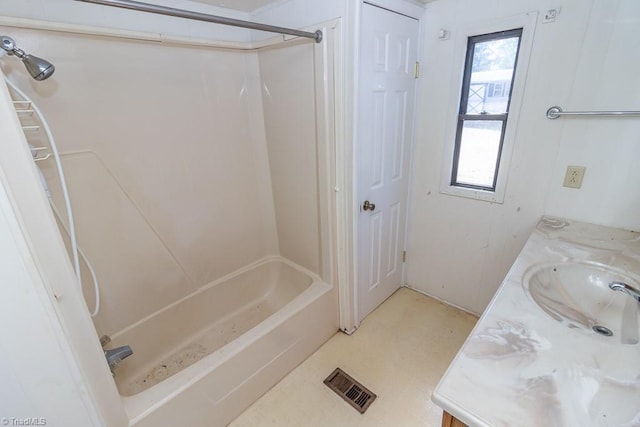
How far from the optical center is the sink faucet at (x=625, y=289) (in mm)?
935

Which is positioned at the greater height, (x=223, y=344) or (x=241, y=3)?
(x=241, y=3)

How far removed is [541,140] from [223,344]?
2.22 metres

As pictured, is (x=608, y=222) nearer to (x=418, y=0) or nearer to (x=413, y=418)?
(x=413, y=418)

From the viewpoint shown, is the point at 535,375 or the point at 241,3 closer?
the point at 535,375

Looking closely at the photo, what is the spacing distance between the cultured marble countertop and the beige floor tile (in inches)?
35.0

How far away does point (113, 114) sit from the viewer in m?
1.43

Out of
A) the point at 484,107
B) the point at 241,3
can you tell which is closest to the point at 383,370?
the point at 484,107

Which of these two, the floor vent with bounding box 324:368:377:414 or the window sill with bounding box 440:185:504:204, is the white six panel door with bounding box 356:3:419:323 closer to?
the window sill with bounding box 440:185:504:204

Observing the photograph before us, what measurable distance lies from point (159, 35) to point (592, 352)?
209 cm

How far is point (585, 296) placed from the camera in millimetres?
1094

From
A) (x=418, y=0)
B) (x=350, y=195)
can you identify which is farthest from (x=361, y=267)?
(x=418, y=0)

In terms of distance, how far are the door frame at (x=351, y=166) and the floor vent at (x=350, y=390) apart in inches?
13.5

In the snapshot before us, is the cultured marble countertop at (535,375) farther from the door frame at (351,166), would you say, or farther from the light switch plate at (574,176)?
the door frame at (351,166)

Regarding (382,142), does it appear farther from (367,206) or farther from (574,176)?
(574,176)
